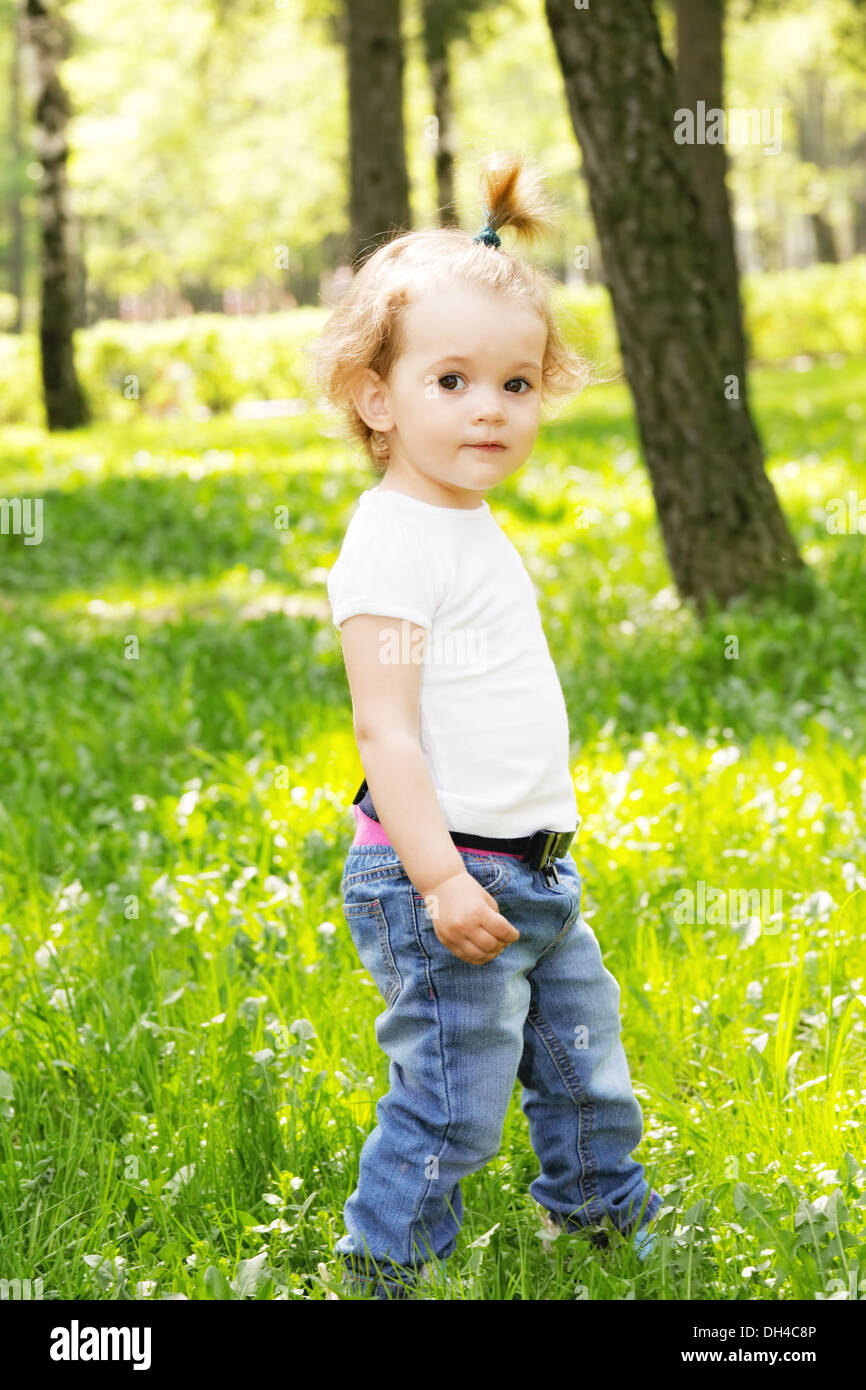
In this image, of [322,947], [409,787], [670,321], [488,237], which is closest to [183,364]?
[670,321]

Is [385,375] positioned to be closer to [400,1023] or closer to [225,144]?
[400,1023]

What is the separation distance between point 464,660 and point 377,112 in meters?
9.99

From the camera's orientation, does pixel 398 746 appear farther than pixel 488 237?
No

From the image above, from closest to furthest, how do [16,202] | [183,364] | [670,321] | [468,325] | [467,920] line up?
1. [467,920]
2. [468,325]
3. [670,321]
4. [183,364]
5. [16,202]

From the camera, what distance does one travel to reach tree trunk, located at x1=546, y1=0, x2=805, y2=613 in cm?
582

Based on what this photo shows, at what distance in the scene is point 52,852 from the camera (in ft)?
13.9

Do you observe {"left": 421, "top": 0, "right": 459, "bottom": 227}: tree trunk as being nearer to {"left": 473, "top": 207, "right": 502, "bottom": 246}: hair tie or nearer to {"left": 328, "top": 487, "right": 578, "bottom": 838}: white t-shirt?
{"left": 473, "top": 207, "right": 502, "bottom": 246}: hair tie

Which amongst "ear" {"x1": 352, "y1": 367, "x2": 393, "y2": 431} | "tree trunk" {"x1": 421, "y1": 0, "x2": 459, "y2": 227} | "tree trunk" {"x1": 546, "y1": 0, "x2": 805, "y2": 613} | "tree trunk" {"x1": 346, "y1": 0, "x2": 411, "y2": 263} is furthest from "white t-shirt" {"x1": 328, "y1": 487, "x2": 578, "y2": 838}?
"tree trunk" {"x1": 421, "y1": 0, "x2": 459, "y2": 227}

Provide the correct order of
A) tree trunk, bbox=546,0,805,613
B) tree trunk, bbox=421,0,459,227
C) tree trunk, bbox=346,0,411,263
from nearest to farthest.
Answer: tree trunk, bbox=546,0,805,613 < tree trunk, bbox=346,0,411,263 < tree trunk, bbox=421,0,459,227

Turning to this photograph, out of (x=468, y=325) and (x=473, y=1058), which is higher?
(x=468, y=325)

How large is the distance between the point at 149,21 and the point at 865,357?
58.3ft

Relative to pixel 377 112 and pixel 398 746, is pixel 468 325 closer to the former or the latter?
pixel 398 746

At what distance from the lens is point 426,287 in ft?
7.26
